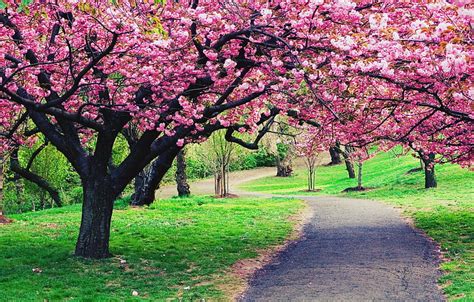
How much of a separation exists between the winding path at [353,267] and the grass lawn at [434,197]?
42cm

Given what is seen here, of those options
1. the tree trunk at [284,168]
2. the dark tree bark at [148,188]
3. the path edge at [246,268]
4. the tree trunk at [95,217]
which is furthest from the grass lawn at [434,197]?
the dark tree bark at [148,188]

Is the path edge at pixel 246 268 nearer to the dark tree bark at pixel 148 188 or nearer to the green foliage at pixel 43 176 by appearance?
the dark tree bark at pixel 148 188

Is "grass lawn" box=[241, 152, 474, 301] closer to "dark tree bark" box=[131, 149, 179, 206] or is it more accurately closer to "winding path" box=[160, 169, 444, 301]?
"winding path" box=[160, 169, 444, 301]

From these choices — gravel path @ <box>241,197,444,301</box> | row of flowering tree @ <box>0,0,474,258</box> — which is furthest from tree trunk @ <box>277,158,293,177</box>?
row of flowering tree @ <box>0,0,474,258</box>

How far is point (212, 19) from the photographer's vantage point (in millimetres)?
8703

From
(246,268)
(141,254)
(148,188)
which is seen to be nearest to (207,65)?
(246,268)

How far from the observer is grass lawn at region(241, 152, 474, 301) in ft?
33.2

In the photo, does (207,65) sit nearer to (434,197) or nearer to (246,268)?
(246,268)

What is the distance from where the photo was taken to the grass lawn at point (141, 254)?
29.7 feet

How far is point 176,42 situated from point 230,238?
6.56 m

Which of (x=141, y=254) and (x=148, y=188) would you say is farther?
(x=148, y=188)

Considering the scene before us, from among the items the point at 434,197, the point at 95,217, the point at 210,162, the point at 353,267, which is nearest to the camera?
the point at 353,267

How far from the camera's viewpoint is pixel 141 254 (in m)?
12.1

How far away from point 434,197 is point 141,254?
16.7 metres
